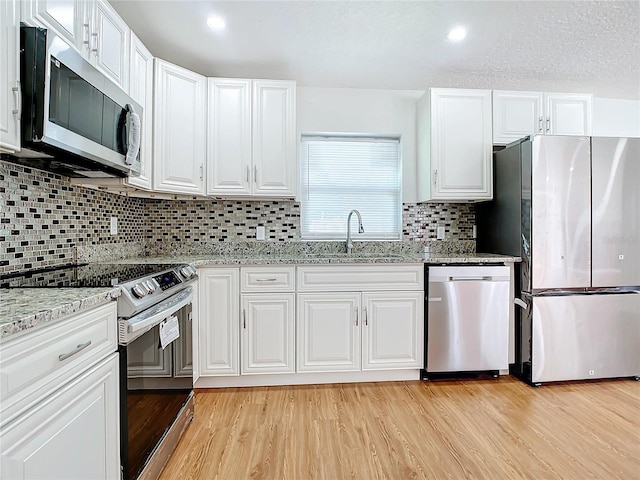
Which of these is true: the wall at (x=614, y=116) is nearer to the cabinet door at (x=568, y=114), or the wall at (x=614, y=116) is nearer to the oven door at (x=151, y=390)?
the cabinet door at (x=568, y=114)

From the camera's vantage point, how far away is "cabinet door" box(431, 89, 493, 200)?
2.75 m

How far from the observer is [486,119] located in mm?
2773

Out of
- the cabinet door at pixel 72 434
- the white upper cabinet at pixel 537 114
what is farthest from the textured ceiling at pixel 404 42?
the cabinet door at pixel 72 434

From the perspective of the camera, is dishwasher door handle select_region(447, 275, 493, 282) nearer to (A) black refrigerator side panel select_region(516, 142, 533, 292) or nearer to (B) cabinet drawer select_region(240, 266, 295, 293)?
(A) black refrigerator side panel select_region(516, 142, 533, 292)

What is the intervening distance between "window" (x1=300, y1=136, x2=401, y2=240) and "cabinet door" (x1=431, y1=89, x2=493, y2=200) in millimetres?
429

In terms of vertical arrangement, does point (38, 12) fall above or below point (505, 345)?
above

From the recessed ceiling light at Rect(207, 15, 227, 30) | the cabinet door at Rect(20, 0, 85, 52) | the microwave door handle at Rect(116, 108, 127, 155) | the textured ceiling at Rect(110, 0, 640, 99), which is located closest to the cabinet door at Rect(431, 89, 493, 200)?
the textured ceiling at Rect(110, 0, 640, 99)

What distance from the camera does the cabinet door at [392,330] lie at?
2.42 metres

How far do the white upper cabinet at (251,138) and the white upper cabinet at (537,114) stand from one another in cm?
169

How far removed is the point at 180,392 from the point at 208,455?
0.33 meters

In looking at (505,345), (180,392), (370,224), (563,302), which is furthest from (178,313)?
(563,302)

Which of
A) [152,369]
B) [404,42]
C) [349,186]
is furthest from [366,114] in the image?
[152,369]

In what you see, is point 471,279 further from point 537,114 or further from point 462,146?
point 537,114

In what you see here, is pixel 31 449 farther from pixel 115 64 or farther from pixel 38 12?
pixel 115 64
